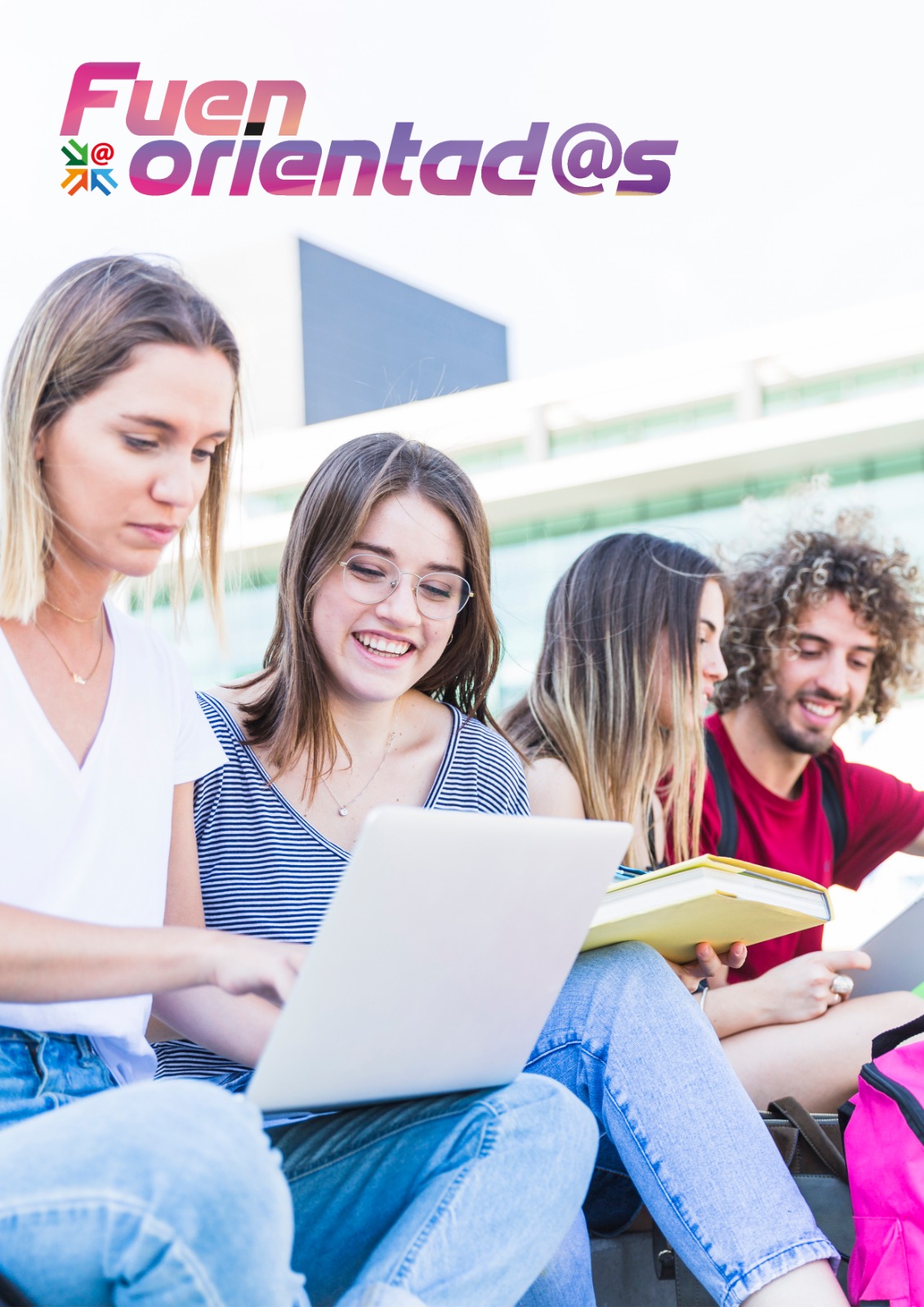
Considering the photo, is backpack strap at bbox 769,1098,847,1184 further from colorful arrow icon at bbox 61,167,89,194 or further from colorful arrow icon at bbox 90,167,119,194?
colorful arrow icon at bbox 61,167,89,194

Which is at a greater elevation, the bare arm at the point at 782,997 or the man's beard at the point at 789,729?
the man's beard at the point at 789,729

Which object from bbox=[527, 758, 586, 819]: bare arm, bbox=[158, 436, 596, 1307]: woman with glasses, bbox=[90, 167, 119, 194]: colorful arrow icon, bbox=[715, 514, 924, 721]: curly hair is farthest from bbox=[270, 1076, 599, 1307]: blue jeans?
bbox=[90, 167, 119, 194]: colorful arrow icon

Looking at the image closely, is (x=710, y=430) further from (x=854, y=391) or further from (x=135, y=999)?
(x=135, y=999)

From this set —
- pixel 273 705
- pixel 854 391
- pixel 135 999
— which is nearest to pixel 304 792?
pixel 273 705

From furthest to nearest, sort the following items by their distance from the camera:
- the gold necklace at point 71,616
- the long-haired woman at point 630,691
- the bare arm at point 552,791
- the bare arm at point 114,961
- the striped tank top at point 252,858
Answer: the long-haired woman at point 630,691 → the bare arm at point 552,791 → the striped tank top at point 252,858 → the gold necklace at point 71,616 → the bare arm at point 114,961

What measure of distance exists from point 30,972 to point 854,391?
63.2 feet

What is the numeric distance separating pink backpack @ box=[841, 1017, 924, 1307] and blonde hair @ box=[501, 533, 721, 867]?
2.40 feet

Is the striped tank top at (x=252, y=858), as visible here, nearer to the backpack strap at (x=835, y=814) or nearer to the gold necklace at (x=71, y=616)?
the gold necklace at (x=71, y=616)

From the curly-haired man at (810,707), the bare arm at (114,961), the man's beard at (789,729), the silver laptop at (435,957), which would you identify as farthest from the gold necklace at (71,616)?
the man's beard at (789,729)

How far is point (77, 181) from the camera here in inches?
246

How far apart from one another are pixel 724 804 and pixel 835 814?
0.32 m

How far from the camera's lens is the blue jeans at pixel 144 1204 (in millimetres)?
930

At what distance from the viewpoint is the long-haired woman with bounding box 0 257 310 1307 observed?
0.94m

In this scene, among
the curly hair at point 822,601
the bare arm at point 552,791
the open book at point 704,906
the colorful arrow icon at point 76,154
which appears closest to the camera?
the open book at point 704,906
